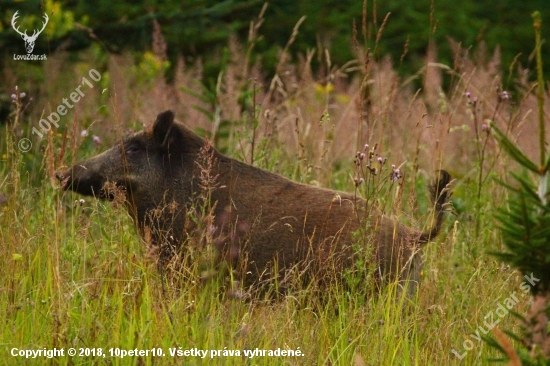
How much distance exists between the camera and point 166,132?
17.1ft

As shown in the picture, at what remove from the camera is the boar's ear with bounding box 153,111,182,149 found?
516 cm

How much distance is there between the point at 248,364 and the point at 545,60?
11.5 meters

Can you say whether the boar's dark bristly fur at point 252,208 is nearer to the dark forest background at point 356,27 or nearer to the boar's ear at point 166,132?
the boar's ear at point 166,132

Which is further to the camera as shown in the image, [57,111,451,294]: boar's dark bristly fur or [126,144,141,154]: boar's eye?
[126,144,141,154]: boar's eye

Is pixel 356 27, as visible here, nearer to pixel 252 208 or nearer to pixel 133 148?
pixel 133 148

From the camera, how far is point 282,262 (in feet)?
15.5

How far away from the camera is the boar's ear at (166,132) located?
5.16 metres

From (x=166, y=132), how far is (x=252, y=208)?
717mm

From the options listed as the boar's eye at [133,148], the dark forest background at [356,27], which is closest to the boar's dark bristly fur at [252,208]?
the boar's eye at [133,148]

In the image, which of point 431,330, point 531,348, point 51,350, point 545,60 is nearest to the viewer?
point 531,348

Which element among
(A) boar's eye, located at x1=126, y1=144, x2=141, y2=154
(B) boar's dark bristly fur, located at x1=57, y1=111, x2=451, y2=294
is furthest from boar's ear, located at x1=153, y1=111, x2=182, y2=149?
(A) boar's eye, located at x1=126, y1=144, x2=141, y2=154

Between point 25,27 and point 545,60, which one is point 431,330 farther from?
point 545,60

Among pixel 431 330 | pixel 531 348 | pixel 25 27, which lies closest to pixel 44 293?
pixel 431 330

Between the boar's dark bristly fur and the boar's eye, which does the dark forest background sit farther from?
the boar's dark bristly fur
